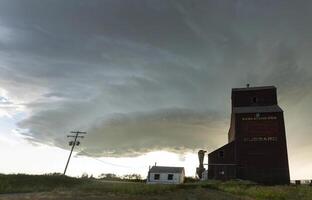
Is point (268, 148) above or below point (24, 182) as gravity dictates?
above

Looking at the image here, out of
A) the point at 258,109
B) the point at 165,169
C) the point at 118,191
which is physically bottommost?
the point at 118,191

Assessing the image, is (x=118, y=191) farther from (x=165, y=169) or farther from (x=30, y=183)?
(x=165, y=169)

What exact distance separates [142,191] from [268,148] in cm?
3147

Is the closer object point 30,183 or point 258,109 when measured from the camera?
point 30,183

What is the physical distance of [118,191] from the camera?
31.3 meters

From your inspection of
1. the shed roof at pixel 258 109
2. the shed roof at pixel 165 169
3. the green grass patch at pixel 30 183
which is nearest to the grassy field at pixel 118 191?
the green grass patch at pixel 30 183

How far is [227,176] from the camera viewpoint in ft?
185

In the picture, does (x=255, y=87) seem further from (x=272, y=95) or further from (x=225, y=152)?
(x=225, y=152)

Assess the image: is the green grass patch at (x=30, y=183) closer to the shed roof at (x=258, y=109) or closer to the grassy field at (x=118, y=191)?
the grassy field at (x=118, y=191)

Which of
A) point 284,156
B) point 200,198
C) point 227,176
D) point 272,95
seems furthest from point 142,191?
point 272,95

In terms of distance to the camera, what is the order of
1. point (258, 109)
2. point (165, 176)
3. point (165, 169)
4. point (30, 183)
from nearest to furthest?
point (30, 183), point (165, 176), point (165, 169), point (258, 109)

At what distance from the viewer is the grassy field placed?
27391 mm

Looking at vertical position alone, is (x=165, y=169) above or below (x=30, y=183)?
above

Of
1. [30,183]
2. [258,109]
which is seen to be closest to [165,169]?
[258,109]
